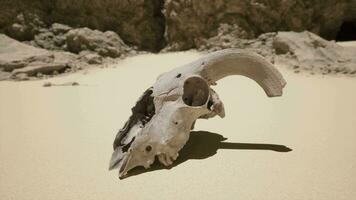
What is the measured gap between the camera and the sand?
7.77 feet

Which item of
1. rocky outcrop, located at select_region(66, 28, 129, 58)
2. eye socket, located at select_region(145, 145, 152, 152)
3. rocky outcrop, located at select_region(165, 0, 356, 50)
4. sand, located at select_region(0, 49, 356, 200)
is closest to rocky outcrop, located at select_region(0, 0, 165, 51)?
rocky outcrop, located at select_region(66, 28, 129, 58)

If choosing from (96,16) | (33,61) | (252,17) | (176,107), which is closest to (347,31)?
(252,17)

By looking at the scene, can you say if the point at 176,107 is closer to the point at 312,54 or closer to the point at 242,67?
the point at 242,67

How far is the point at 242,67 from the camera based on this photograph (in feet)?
10.3

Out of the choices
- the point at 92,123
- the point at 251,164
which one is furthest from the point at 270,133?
the point at 92,123

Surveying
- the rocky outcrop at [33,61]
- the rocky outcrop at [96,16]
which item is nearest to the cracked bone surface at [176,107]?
the rocky outcrop at [33,61]

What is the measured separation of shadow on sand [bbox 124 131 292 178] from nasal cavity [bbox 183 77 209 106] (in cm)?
34

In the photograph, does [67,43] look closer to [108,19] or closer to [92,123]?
[108,19]

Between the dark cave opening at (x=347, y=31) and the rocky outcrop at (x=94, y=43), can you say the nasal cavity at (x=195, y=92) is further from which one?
the dark cave opening at (x=347, y=31)

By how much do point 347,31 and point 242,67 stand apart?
611 cm

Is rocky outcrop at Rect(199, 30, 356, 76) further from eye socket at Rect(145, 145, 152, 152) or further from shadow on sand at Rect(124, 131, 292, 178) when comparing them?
eye socket at Rect(145, 145, 152, 152)

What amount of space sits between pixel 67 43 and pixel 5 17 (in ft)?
4.17

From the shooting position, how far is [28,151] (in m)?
3.12

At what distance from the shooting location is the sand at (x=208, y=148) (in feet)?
7.77
